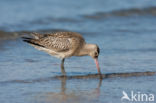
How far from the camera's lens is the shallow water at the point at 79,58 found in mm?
8812

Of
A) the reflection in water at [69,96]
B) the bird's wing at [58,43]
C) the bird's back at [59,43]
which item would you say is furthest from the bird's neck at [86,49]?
the reflection in water at [69,96]

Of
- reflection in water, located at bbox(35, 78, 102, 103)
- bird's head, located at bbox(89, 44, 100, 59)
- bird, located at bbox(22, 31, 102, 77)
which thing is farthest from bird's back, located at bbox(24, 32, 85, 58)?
reflection in water, located at bbox(35, 78, 102, 103)

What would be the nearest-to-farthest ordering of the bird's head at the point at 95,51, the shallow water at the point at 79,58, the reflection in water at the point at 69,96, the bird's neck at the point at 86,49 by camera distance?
1. the reflection in water at the point at 69,96
2. the shallow water at the point at 79,58
3. the bird's head at the point at 95,51
4. the bird's neck at the point at 86,49

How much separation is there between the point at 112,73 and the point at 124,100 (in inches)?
80.8

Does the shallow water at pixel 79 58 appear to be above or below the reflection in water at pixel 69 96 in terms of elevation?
above

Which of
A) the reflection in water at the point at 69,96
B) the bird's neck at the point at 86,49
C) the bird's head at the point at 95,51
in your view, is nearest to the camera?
the reflection in water at the point at 69,96

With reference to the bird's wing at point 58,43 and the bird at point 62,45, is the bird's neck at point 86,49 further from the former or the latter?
the bird's wing at point 58,43

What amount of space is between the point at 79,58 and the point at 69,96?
3.28 metres

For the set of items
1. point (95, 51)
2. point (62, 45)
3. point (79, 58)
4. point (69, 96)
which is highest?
point (62, 45)

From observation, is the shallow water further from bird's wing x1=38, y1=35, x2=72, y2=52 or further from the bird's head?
bird's wing x1=38, y1=35, x2=72, y2=52

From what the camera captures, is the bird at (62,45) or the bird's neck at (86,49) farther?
the bird's neck at (86,49)

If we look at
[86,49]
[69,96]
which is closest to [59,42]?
[86,49]

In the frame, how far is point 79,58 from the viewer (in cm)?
1180

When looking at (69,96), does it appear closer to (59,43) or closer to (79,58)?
(59,43)
